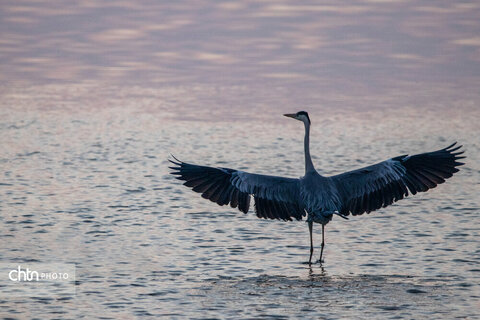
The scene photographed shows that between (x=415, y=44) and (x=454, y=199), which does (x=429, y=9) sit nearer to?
(x=415, y=44)

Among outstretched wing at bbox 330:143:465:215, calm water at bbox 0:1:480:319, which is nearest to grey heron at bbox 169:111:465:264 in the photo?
outstretched wing at bbox 330:143:465:215

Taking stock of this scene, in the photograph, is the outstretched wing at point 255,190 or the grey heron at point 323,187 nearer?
the grey heron at point 323,187

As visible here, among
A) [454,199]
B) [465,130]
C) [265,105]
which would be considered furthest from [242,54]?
[454,199]

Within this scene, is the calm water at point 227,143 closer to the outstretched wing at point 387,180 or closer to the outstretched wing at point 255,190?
the outstretched wing at point 255,190

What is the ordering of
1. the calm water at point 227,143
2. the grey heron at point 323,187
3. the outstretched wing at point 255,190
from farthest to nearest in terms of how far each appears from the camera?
the outstretched wing at point 255,190 < the grey heron at point 323,187 < the calm water at point 227,143

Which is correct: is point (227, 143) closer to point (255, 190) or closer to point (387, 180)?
point (255, 190)

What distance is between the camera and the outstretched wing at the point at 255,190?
14.1m

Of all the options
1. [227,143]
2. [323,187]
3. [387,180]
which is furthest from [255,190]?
[227,143]

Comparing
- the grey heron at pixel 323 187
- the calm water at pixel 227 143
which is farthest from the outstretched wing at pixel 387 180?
the calm water at pixel 227 143

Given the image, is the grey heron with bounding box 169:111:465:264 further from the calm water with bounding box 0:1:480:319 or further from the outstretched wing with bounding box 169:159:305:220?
the calm water with bounding box 0:1:480:319

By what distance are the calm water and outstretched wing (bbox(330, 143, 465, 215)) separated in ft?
2.37

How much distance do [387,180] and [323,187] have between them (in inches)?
42.7

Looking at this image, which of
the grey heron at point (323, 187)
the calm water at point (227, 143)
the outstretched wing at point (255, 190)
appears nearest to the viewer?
the calm water at point (227, 143)

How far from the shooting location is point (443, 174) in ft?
47.7
